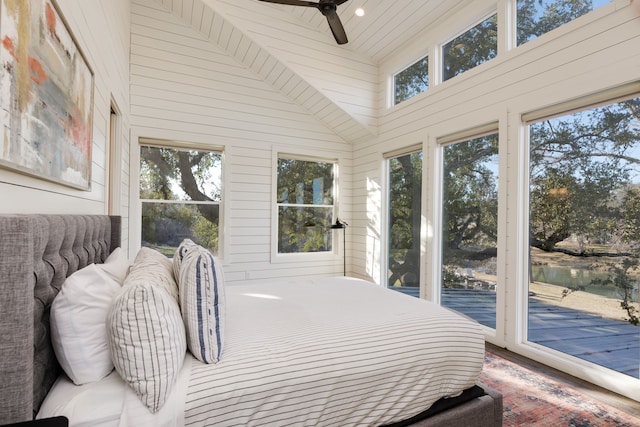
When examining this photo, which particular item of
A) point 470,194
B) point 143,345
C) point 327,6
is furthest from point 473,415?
point 327,6

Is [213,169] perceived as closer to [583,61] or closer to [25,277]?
[25,277]

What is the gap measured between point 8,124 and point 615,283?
11.3 feet

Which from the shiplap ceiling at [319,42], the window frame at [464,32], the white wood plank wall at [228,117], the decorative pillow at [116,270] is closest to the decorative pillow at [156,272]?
the decorative pillow at [116,270]

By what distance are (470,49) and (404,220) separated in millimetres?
2043

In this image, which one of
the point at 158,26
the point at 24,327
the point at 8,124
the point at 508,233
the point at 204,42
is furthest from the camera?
the point at 204,42

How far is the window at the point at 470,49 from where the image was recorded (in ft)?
10.5

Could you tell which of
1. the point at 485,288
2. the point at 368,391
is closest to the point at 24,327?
the point at 368,391

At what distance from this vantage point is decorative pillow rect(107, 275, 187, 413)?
106 centimetres

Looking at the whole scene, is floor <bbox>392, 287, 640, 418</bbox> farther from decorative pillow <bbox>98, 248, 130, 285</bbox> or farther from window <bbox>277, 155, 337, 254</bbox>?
decorative pillow <bbox>98, 248, 130, 285</bbox>

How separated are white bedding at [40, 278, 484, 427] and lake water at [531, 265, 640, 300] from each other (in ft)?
4.65

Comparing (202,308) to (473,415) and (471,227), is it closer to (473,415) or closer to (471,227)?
(473,415)

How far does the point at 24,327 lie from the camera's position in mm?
860

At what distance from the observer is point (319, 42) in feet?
13.8

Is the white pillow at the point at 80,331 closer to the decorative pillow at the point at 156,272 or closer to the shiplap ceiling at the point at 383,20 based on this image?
the decorative pillow at the point at 156,272
